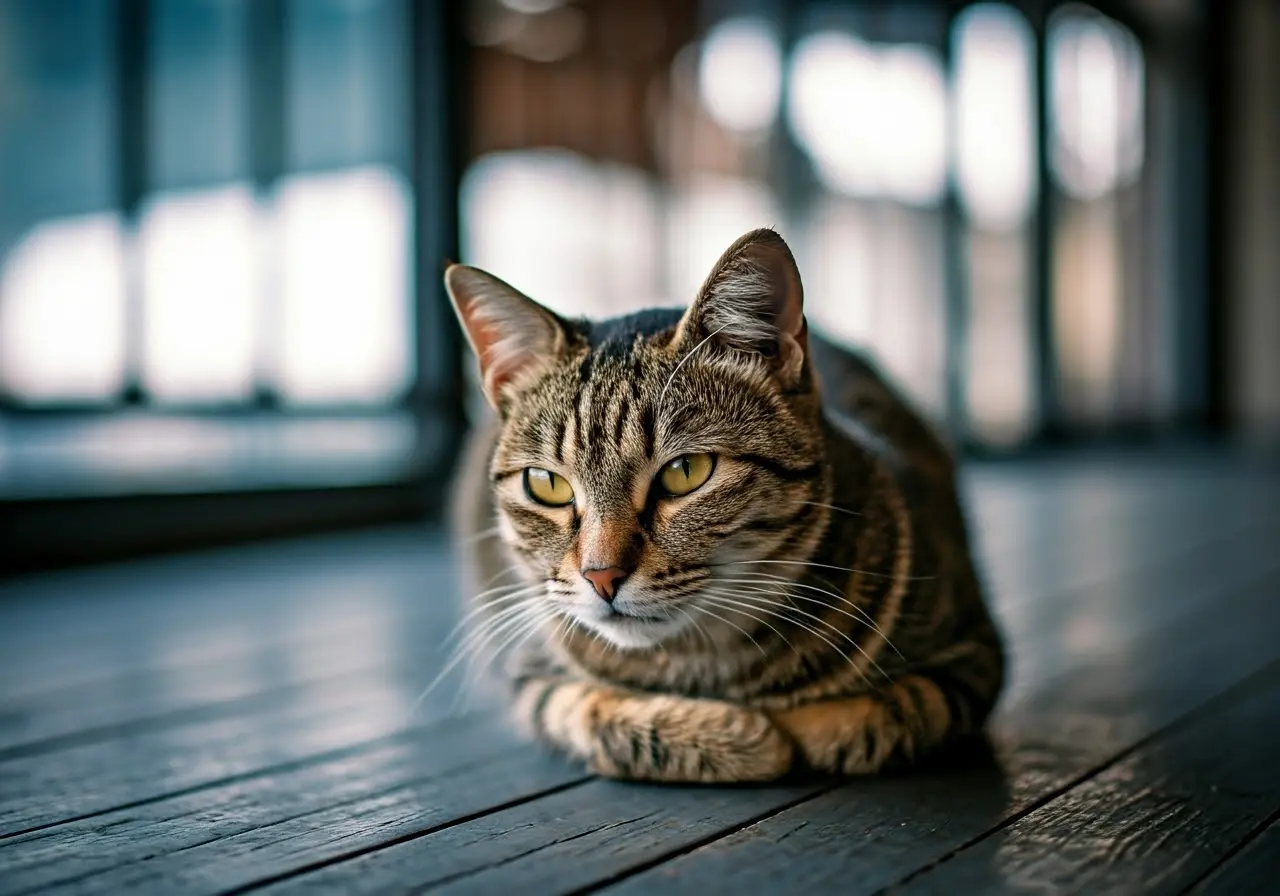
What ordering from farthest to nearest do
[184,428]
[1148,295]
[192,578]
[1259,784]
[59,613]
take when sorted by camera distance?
1. [1148,295]
2. [184,428]
3. [192,578]
4. [59,613]
5. [1259,784]

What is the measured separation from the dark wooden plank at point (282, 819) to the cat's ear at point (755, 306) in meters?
0.48

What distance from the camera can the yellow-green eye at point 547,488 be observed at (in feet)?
4.06

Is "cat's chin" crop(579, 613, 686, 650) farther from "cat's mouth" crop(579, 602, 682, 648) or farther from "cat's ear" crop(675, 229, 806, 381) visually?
"cat's ear" crop(675, 229, 806, 381)

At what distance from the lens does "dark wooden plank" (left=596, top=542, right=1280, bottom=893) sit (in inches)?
38.9

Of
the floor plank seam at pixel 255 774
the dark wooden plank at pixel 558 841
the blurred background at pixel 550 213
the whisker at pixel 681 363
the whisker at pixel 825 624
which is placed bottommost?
the floor plank seam at pixel 255 774

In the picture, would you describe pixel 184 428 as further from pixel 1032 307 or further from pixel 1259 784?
pixel 1032 307

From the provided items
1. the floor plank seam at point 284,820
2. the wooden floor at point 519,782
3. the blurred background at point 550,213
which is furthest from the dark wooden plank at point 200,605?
the floor plank seam at point 284,820

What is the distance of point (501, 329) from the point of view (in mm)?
1352

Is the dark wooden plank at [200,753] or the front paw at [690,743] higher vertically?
the front paw at [690,743]

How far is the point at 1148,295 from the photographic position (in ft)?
25.9

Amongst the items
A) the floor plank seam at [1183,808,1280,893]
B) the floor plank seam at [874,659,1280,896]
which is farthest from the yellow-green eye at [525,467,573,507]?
the floor plank seam at [1183,808,1280,893]

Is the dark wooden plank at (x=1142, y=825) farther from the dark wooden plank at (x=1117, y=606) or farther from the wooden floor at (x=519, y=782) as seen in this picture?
the dark wooden plank at (x=1117, y=606)

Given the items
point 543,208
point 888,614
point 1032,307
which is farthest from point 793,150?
point 888,614

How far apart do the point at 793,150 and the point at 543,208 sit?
1197mm
